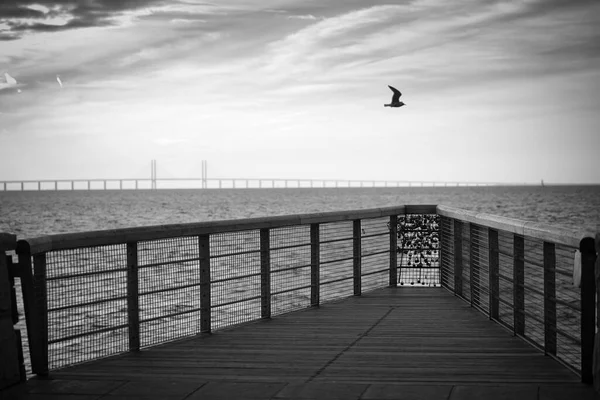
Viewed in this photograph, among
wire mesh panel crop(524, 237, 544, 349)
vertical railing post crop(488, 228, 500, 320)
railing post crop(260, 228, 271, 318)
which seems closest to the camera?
wire mesh panel crop(524, 237, 544, 349)

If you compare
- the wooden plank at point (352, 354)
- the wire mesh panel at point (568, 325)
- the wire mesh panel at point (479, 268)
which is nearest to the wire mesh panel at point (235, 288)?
the wooden plank at point (352, 354)

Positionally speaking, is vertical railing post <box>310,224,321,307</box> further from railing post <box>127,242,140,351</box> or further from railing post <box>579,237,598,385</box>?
railing post <box>579,237,598,385</box>

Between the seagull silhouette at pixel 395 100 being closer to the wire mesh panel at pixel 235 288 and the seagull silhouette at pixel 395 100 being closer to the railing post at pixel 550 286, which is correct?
the wire mesh panel at pixel 235 288

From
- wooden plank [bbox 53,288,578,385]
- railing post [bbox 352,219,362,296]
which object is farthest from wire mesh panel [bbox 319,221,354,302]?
wooden plank [bbox 53,288,578,385]

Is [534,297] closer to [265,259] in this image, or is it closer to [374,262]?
[265,259]

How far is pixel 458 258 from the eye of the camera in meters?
9.16

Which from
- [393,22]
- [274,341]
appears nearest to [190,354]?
[274,341]

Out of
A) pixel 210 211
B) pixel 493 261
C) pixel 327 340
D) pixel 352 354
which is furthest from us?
pixel 210 211

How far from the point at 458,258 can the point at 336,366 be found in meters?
3.80

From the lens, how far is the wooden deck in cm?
496

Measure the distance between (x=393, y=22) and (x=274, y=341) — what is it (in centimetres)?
2333

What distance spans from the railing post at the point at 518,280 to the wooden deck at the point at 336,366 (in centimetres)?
14

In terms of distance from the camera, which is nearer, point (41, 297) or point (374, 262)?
point (41, 297)

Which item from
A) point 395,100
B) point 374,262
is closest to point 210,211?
point 374,262
